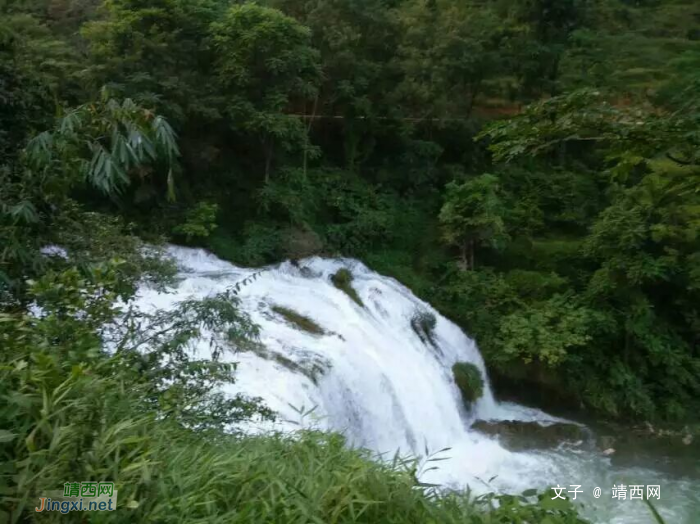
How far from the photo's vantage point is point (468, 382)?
9906mm

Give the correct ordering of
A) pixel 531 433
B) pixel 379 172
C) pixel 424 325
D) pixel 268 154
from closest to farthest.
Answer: pixel 531 433, pixel 424 325, pixel 268 154, pixel 379 172

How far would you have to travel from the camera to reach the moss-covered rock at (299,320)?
855 cm

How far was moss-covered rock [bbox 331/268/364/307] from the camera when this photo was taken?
10.4m

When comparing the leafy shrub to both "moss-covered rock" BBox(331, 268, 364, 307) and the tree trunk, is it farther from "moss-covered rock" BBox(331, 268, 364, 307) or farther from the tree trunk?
"moss-covered rock" BBox(331, 268, 364, 307)

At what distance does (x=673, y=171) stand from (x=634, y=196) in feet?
7.76

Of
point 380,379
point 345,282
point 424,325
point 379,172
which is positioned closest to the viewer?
point 380,379

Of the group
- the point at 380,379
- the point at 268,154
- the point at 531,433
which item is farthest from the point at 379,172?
the point at 380,379

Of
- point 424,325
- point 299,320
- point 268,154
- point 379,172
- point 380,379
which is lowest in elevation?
point 380,379

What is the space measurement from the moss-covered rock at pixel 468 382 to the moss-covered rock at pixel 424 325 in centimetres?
64

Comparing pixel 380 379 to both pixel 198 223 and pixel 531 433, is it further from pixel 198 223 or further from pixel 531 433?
pixel 198 223

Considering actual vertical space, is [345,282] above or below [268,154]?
below

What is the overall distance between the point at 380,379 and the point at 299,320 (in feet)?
4.63

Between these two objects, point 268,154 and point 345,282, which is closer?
point 345,282

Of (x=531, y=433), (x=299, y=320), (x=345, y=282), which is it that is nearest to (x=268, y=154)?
(x=345, y=282)
